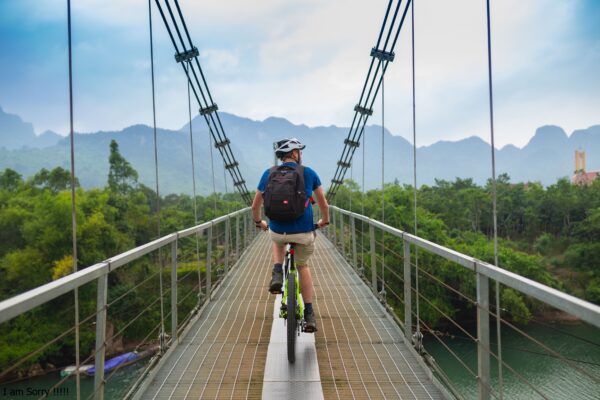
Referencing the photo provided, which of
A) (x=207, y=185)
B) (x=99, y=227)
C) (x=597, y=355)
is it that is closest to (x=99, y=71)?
(x=207, y=185)

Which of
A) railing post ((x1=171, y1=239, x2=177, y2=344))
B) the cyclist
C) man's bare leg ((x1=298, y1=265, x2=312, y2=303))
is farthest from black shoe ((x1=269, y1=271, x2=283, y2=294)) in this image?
railing post ((x1=171, y1=239, x2=177, y2=344))

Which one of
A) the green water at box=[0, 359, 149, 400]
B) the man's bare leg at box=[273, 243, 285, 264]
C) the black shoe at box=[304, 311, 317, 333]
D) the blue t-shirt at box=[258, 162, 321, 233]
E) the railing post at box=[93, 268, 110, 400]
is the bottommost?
the green water at box=[0, 359, 149, 400]

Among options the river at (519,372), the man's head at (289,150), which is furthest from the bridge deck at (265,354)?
the river at (519,372)

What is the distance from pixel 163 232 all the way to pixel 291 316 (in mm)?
39346

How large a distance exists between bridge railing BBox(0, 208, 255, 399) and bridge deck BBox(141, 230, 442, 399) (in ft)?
0.57

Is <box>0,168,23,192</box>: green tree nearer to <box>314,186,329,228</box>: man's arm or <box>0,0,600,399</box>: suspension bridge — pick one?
<box>0,0,600,399</box>: suspension bridge

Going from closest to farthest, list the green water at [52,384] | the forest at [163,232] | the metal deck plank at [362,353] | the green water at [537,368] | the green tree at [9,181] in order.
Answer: the metal deck plank at [362,353]
the green water at [537,368]
the green water at [52,384]
the forest at [163,232]
the green tree at [9,181]

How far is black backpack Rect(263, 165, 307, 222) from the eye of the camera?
261 centimetres

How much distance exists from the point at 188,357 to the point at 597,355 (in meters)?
27.0

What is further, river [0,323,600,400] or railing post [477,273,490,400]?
river [0,323,600,400]

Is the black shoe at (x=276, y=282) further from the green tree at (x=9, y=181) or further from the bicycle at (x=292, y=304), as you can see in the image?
the green tree at (x=9, y=181)

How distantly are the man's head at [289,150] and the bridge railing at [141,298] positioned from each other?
923 mm

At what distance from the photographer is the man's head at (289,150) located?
275 centimetres

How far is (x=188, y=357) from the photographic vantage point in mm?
2885
